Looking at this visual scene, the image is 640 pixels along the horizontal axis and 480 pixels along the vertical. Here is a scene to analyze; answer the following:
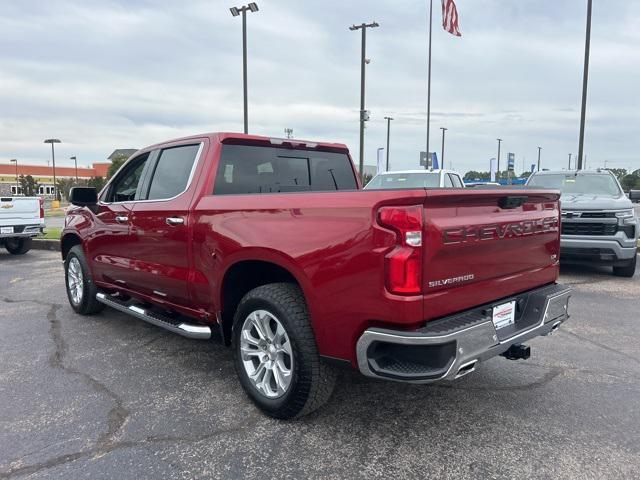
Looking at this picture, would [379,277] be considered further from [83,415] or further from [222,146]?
[83,415]

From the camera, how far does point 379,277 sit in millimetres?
2592

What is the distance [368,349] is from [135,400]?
187 cm

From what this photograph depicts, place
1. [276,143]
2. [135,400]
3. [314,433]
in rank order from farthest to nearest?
[276,143] → [135,400] → [314,433]

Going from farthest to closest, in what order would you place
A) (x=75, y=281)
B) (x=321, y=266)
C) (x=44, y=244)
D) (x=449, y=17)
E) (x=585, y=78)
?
1. (x=449, y=17)
2. (x=585, y=78)
3. (x=44, y=244)
4. (x=75, y=281)
5. (x=321, y=266)

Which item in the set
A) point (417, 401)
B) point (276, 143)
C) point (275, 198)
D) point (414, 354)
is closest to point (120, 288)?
point (276, 143)

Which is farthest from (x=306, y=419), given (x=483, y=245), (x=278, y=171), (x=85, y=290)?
(x=85, y=290)

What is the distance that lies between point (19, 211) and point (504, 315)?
1105 centimetres

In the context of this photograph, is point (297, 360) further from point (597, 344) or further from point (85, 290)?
point (85, 290)

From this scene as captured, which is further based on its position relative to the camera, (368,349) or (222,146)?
(222,146)

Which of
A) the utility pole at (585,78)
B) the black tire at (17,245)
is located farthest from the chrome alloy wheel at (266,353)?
the utility pole at (585,78)

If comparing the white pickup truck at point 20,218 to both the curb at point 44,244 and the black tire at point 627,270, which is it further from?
the black tire at point 627,270

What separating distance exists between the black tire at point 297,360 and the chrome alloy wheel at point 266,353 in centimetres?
6

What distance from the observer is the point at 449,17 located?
20.9m

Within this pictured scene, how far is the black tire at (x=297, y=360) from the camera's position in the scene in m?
2.97
